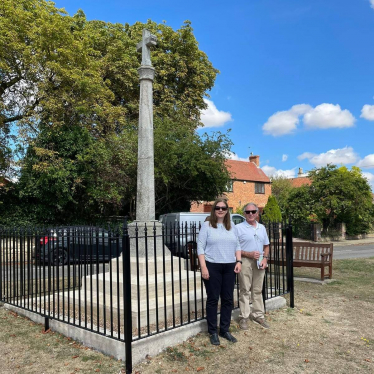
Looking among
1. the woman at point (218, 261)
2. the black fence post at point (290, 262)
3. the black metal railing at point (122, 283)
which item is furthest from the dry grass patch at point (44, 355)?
the black fence post at point (290, 262)

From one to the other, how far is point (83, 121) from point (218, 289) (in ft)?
45.0

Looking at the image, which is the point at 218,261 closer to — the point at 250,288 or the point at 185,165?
the point at 250,288

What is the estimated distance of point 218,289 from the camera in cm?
445

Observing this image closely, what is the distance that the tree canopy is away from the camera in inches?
547

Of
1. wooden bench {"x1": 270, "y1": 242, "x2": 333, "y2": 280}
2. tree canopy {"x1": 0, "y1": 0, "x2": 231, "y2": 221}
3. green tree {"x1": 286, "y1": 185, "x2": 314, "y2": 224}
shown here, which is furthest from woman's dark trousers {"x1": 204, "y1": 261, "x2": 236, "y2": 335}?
green tree {"x1": 286, "y1": 185, "x2": 314, "y2": 224}

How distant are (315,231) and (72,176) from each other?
17493 millimetres

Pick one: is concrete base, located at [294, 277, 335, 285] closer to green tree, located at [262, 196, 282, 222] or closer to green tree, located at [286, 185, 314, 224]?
green tree, located at [286, 185, 314, 224]

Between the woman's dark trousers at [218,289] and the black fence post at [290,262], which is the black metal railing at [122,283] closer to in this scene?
the black fence post at [290,262]

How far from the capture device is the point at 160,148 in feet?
56.9

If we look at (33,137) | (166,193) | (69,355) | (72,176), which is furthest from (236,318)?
(166,193)

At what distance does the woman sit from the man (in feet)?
1.67

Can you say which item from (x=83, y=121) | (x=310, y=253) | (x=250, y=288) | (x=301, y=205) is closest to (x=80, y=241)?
(x=250, y=288)

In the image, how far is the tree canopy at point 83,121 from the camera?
547 inches

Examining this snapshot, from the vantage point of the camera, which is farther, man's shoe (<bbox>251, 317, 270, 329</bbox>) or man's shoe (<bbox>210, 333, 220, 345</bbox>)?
man's shoe (<bbox>251, 317, 270, 329</bbox>)
